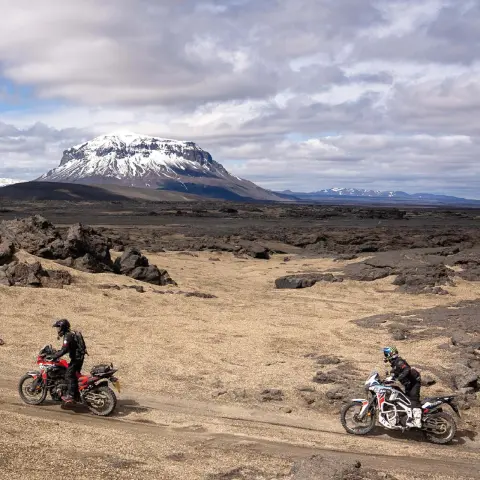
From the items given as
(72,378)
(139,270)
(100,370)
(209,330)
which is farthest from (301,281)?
(72,378)

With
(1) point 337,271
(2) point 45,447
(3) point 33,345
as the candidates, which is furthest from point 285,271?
(2) point 45,447

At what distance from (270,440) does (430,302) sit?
67.1 feet

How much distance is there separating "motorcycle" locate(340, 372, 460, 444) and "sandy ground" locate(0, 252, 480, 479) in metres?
0.39

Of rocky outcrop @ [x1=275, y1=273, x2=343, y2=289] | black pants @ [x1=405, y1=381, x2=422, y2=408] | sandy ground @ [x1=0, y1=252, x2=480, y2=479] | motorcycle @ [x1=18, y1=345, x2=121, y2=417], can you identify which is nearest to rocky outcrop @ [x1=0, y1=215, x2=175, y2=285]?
sandy ground @ [x1=0, y1=252, x2=480, y2=479]

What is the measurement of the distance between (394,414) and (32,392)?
760cm

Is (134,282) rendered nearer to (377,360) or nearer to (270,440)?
(377,360)

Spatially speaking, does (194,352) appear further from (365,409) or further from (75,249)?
(75,249)

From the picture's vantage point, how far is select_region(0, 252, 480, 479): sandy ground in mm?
10234

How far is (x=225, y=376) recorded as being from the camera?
16.2 metres

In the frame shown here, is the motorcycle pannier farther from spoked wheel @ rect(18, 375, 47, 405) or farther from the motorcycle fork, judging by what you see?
the motorcycle fork

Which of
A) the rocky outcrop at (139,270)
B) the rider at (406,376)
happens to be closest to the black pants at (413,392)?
the rider at (406,376)

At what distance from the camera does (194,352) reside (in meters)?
18.6

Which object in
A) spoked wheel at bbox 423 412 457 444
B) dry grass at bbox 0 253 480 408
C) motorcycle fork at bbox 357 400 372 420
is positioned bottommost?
dry grass at bbox 0 253 480 408

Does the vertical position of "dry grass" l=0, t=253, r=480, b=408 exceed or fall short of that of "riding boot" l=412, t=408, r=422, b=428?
it falls short
